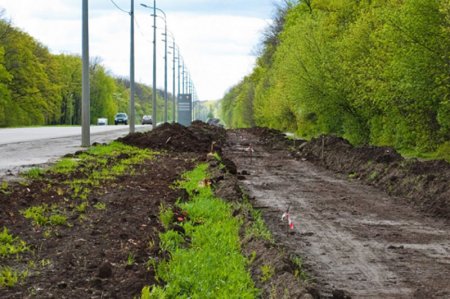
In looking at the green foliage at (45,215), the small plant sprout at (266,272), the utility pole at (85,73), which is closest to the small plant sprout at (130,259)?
the small plant sprout at (266,272)

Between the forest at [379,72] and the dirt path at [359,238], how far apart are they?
4515 millimetres

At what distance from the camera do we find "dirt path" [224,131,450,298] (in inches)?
258

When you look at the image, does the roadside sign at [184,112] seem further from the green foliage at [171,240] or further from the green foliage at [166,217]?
the green foliage at [171,240]

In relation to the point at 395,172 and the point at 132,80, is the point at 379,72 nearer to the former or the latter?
the point at 395,172

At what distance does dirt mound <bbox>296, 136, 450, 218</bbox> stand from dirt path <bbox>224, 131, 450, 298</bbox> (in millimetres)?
449

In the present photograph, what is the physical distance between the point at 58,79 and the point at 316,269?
92888mm

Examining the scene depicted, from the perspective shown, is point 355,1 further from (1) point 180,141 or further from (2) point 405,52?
(2) point 405,52

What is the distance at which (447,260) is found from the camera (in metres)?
7.73

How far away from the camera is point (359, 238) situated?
350 inches

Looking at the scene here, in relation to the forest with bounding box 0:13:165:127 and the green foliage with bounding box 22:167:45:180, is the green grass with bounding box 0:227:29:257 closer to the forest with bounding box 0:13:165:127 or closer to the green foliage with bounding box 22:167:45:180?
the green foliage with bounding box 22:167:45:180

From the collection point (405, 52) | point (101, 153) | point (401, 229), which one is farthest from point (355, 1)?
point (401, 229)

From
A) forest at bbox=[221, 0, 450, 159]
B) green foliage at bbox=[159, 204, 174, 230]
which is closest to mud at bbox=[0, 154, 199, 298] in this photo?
green foliage at bbox=[159, 204, 174, 230]

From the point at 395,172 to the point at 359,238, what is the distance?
→ 6996 mm

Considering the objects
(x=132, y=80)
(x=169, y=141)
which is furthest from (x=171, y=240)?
(x=132, y=80)
